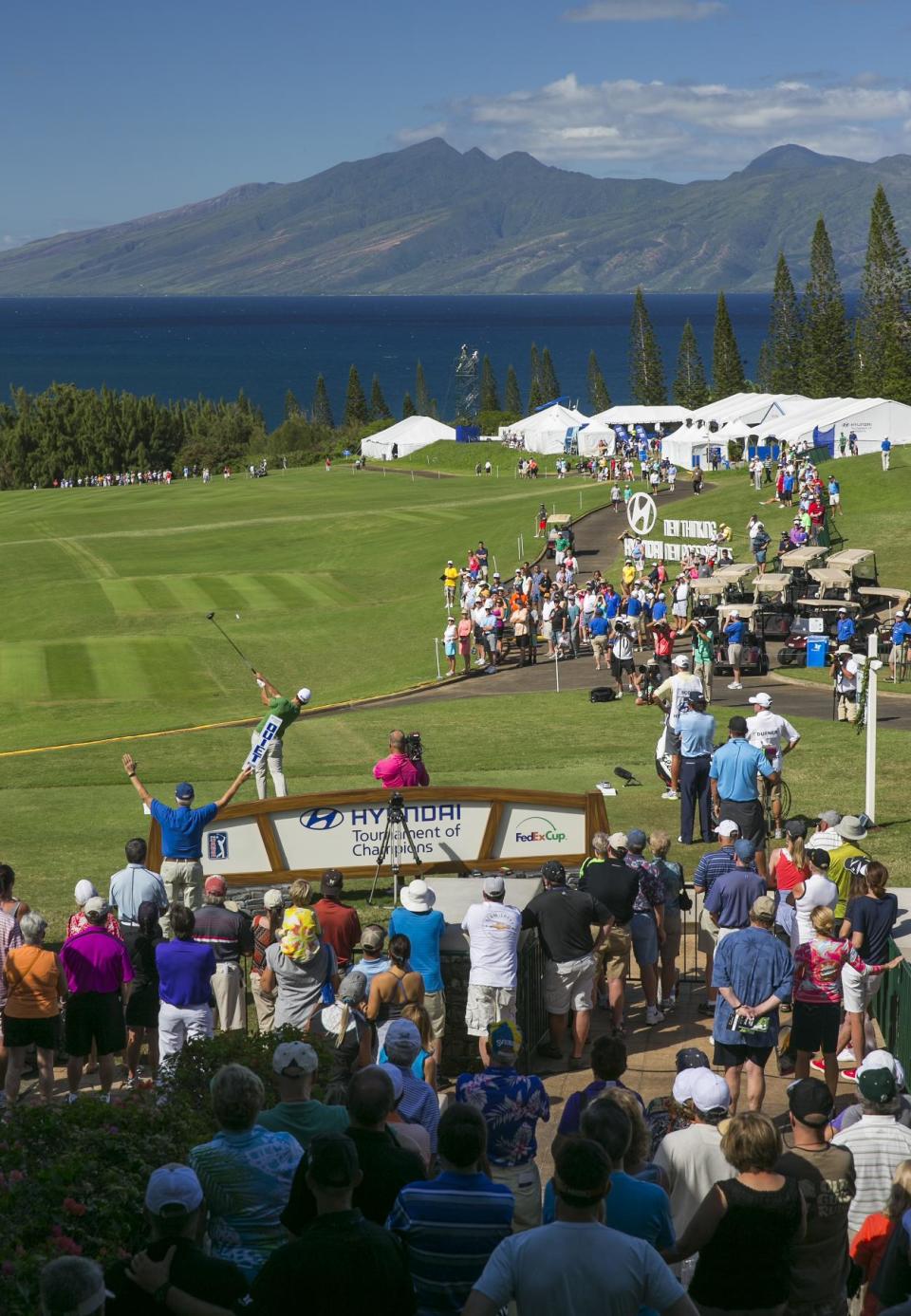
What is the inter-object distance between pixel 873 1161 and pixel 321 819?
7630 mm

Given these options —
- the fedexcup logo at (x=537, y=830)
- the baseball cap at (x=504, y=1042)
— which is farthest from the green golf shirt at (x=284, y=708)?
the baseball cap at (x=504, y=1042)

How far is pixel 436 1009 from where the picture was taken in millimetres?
10492

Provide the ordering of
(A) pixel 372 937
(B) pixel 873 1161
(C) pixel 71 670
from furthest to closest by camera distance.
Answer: (C) pixel 71 670
(A) pixel 372 937
(B) pixel 873 1161

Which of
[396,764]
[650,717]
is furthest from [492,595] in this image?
[396,764]

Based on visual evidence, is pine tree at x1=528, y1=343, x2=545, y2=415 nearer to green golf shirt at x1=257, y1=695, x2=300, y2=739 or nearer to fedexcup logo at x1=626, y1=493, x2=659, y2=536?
fedexcup logo at x1=626, y1=493, x2=659, y2=536

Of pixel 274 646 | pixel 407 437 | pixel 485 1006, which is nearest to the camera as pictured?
pixel 485 1006

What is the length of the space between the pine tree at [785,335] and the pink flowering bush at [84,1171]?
4193 inches

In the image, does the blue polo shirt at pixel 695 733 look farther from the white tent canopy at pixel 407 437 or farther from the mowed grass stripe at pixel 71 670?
the white tent canopy at pixel 407 437

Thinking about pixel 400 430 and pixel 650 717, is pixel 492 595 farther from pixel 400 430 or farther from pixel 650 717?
pixel 400 430

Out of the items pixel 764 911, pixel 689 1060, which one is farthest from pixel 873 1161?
pixel 764 911

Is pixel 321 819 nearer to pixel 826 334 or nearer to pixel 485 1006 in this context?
pixel 485 1006

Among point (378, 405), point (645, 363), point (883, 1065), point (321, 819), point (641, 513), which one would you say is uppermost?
point (645, 363)

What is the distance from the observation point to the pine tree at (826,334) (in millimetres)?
101000

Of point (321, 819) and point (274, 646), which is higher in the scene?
point (321, 819)
